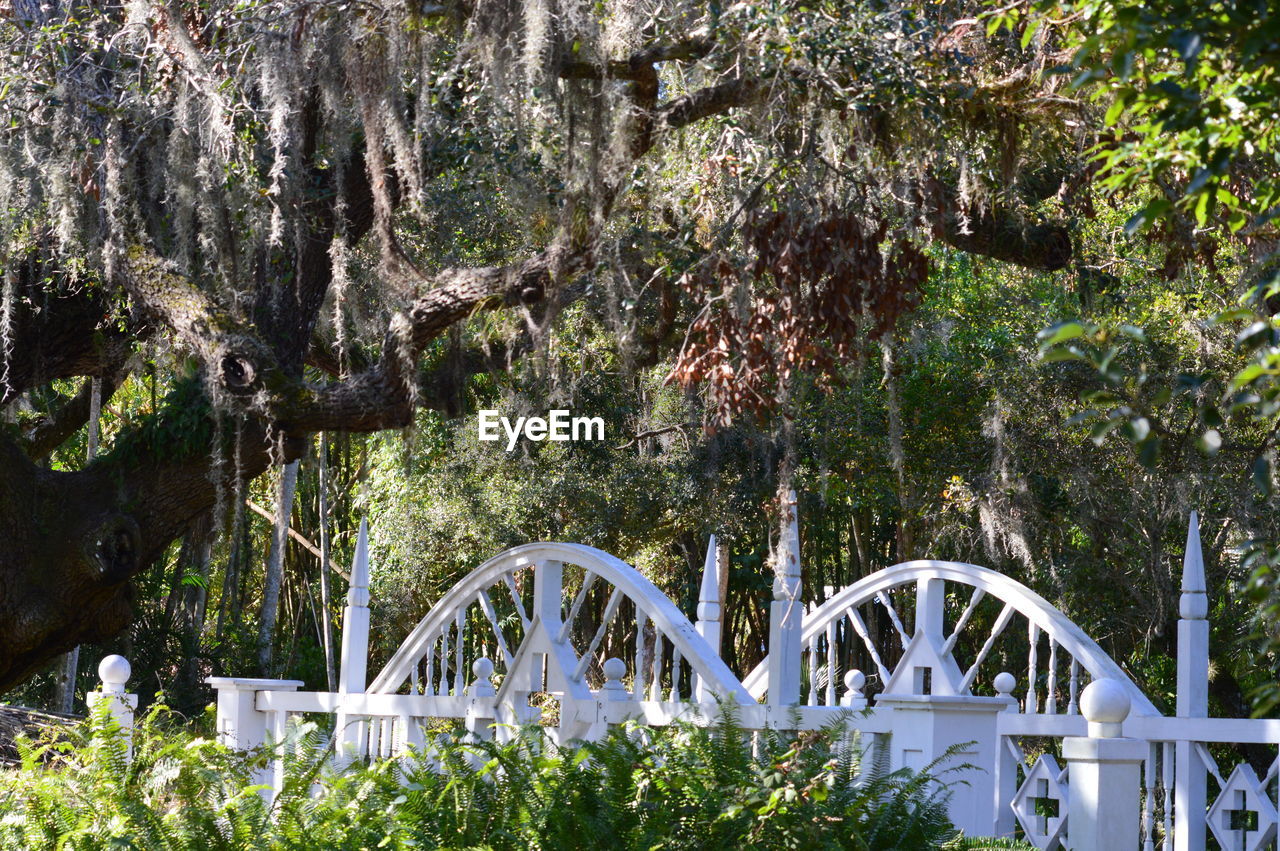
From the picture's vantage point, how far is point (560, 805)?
2.91 meters

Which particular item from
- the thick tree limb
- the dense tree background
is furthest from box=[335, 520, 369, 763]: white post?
the thick tree limb

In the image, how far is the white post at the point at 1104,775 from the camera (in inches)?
114

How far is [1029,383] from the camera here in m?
8.84

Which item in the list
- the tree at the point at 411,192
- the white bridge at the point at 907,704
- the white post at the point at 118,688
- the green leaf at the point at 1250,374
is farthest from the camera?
the white post at the point at 118,688

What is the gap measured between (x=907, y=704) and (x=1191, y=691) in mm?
1248

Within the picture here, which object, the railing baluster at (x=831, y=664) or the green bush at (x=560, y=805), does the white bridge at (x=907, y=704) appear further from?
the green bush at (x=560, y=805)

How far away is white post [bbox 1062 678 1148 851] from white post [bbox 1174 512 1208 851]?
105 centimetres

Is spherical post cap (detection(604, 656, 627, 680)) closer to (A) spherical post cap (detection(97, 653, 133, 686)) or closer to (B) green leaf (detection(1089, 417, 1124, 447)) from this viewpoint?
(A) spherical post cap (detection(97, 653, 133, 686))

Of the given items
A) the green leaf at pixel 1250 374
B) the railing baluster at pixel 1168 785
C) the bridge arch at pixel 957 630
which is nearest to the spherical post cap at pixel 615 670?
the bridge arch at pixel 957 630

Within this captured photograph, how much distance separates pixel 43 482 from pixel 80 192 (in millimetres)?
1144

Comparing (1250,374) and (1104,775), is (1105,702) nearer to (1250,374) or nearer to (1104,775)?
(1104,775)

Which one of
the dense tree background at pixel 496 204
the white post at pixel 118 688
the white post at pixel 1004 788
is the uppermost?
the dense tree background at pixel 496 204

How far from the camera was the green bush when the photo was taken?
280 centimetres

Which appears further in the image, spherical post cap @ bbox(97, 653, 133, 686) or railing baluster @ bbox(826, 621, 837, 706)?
railing baluster @ bbox(826, 621, 837, 706)
